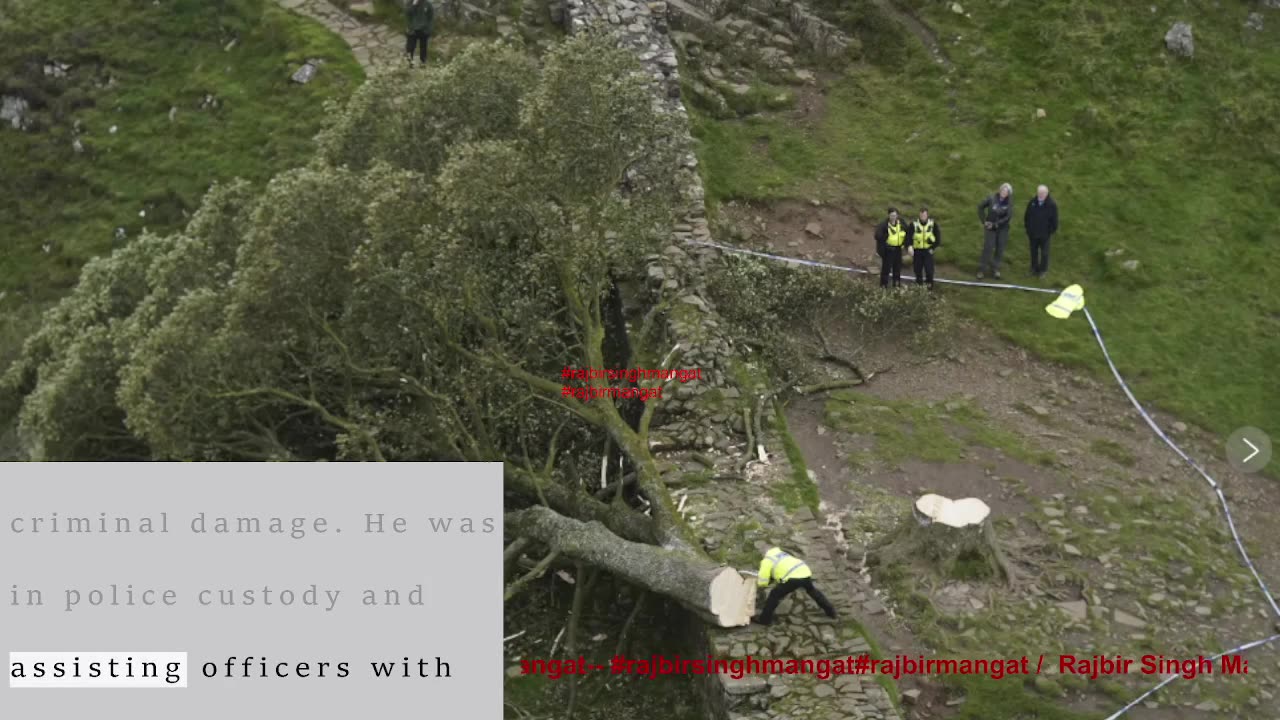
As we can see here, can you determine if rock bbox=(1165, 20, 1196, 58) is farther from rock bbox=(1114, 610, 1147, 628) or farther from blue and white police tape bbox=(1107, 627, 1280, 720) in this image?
rock bbox=(1114, 610, 1147, 628)

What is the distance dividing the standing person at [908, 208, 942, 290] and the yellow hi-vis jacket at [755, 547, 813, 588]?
32.9 feet

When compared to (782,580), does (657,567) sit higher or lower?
lower

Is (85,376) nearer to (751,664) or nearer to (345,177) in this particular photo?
(345,177)

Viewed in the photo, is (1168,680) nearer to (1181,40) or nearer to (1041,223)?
(1041,223)

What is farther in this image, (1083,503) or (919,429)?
(919,429)

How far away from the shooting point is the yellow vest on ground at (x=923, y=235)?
29141mm

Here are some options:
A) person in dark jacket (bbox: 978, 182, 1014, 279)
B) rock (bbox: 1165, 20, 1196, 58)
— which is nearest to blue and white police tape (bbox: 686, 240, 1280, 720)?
person in dark jacket (bbox: 978, 182, 1014, 279)

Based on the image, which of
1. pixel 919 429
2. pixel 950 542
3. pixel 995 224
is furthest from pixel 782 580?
pixel 995 224

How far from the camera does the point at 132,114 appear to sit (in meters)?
37.6

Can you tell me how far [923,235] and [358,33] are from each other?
50.4ft

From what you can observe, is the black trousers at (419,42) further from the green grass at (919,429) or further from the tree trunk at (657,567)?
the tree trunk at (657,567)

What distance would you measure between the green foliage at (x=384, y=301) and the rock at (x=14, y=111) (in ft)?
42.0

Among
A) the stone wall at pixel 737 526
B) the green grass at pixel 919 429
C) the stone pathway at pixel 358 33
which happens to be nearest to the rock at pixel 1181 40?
the stone wall at pixel 737 526

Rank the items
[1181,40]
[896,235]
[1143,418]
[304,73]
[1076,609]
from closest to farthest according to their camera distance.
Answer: [1076,609] < [1143,418] < [896,235] < [1181,40] < [304,73]
